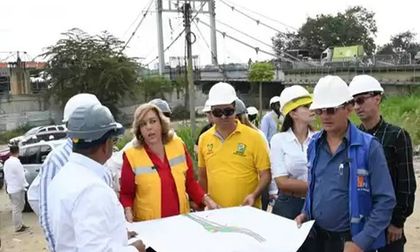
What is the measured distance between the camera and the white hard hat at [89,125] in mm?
2129

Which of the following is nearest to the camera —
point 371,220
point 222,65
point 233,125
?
point 371,220

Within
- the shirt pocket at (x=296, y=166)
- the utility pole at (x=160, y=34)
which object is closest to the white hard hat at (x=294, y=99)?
the shirt pocket at (x=296, y=166)

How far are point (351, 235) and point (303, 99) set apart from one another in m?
1.10

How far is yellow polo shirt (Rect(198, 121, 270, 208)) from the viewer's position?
366cm

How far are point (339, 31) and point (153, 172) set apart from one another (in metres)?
67.1

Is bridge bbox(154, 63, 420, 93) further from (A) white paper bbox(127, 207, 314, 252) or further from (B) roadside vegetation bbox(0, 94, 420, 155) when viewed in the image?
(A) white paper bbox(127, 207, 314, 252)

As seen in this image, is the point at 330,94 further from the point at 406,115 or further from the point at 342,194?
the point at 406,115

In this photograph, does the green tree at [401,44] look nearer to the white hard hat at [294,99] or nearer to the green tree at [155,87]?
the green tree at [155,87]

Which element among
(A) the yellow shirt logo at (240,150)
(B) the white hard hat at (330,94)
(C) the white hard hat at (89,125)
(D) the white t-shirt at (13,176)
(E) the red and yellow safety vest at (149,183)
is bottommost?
(D) the white t-shirt at (13,176)

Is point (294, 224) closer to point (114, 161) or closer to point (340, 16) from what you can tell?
point (114, 161)

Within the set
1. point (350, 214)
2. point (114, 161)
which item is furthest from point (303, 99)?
point (114, 161)

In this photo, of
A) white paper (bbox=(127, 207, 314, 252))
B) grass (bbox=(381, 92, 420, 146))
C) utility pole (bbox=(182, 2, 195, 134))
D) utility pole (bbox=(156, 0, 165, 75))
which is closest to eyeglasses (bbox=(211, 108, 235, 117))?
white paper (bbox=(127, 207, 314, 252))

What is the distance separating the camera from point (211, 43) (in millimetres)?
57656

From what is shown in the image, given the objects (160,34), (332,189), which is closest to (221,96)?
(332,189)
